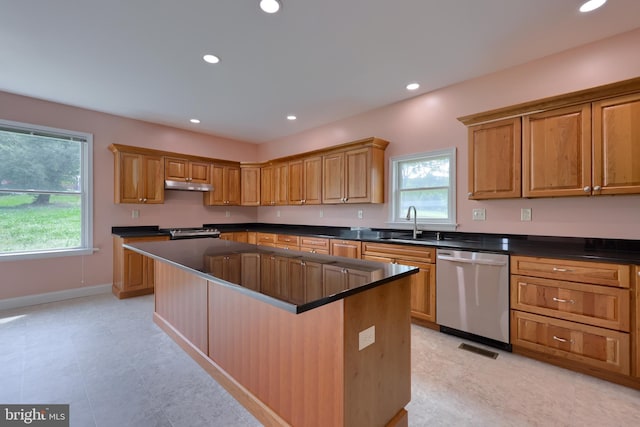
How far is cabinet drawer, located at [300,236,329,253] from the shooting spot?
3.99 meters

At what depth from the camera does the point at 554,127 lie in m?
2.41

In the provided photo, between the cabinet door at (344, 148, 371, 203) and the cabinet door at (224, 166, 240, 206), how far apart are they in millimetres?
2516

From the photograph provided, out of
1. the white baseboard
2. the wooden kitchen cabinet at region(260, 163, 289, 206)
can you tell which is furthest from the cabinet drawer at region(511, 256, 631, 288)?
the white baseboard

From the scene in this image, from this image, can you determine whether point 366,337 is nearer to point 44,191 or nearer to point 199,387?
point 199,387

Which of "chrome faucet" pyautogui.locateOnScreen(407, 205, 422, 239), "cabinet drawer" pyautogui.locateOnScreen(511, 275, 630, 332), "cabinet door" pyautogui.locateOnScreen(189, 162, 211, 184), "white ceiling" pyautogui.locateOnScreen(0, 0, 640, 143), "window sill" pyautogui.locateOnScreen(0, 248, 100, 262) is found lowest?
"cabinet drawer" pyautogui.locateOnScreen(511, 275, 630, 332)

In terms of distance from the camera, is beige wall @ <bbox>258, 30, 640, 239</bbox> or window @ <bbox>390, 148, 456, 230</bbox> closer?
beige wall @ <bbox>258, 30, 640, 239</bbox>

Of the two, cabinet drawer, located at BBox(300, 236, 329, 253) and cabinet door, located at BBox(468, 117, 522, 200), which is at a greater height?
cabinet door, located at BBox(468, 117, 522, 200)

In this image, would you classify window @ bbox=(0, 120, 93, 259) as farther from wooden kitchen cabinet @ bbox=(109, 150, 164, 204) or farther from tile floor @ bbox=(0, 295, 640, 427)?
tile floor @ bbox=(0, 295, 640, 427)

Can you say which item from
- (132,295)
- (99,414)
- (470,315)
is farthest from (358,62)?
(132,295)

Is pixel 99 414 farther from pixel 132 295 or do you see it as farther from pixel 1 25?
pixel 1 25

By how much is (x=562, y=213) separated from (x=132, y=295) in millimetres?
5296

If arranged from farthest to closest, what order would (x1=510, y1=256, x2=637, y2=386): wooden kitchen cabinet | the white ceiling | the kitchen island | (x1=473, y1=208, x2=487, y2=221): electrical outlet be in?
(x1=473, y1=208, x2=487, y2=221): electrical outlet → the white ceiling → (x1=510, y1=256, x2=637, y2=386): wooden kitchen cabinet → the kitchen island

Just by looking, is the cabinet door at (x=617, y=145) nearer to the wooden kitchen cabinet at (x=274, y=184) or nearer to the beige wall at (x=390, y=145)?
the beige wall at (x=390, y=145)
